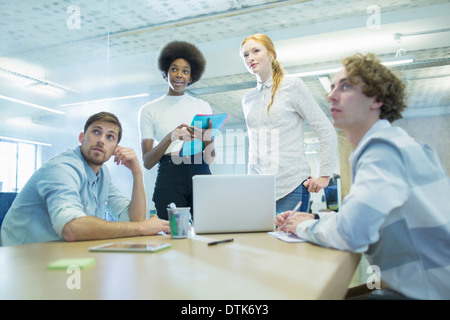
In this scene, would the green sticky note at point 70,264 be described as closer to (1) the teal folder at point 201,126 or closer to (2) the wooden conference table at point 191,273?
(2) the wooden conference table at point 191,273

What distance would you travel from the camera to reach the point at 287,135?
6.26ft

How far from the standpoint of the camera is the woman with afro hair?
200 cm

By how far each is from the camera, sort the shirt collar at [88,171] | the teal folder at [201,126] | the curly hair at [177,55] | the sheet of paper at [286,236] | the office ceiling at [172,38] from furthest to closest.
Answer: the office ceiling at [172,38]
the curly hair at [177,55]
the teal folder at [201,126]
the shirt collar at [88,171]
the sheet of paper at [286,236]

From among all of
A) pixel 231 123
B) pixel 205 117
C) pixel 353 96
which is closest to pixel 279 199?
pixel 205 117

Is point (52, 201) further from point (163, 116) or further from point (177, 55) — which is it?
point (177, 55)

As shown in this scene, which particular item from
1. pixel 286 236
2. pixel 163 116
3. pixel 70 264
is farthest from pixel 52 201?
pixel 163 116

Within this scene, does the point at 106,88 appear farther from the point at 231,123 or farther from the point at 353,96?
the point at 353,96

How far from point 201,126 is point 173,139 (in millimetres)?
205

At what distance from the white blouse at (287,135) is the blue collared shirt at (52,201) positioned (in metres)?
0.86

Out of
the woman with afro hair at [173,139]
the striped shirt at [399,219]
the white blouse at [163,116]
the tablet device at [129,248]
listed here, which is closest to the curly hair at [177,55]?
the woman with afro hair at [173,139]

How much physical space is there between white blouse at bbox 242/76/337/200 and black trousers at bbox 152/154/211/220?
1.11 feet

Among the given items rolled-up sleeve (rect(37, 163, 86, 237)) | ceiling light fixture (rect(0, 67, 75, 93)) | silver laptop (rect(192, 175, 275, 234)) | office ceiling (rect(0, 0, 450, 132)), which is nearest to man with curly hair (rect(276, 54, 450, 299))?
silver laptop (rect(192, 175, 275, 234))

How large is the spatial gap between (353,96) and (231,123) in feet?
26.5

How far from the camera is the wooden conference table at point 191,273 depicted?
610 millimetres
